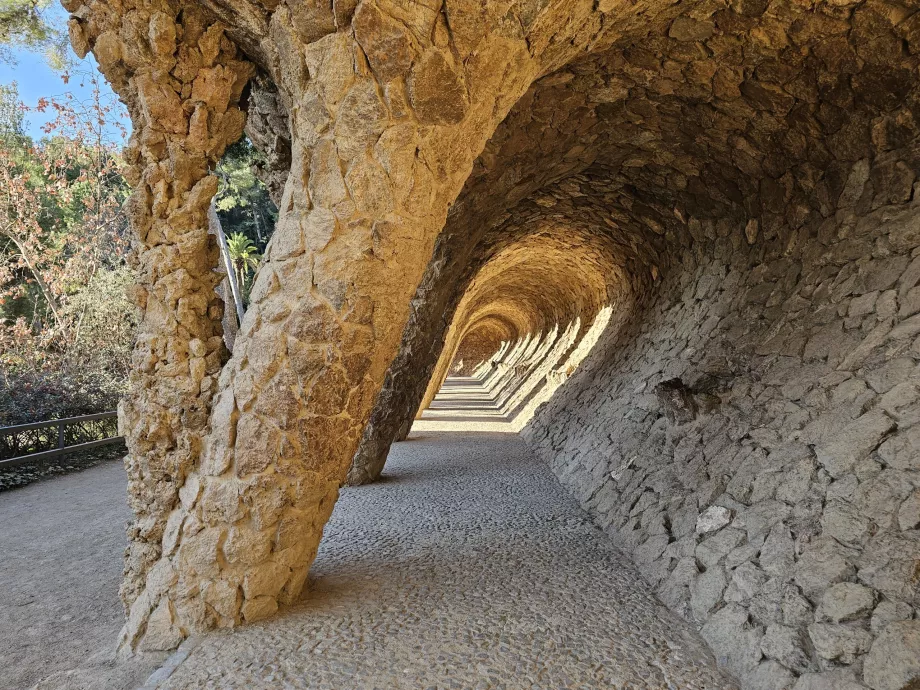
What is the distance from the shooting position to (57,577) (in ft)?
12.0

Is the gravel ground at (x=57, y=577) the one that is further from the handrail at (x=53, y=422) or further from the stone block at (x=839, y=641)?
the stone block at (x=839, y=641)

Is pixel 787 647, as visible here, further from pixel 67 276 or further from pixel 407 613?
pixel 67 276

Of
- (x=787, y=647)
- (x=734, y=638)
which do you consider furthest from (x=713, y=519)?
(x=787, y=647)

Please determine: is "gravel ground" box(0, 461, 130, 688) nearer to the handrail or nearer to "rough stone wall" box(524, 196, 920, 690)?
the handrail

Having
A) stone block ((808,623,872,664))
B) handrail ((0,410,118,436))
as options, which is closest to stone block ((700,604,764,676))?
stone block ((808,623,872,664))

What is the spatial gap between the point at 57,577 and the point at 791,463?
4486mm

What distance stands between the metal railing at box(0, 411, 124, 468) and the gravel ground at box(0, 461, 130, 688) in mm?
821

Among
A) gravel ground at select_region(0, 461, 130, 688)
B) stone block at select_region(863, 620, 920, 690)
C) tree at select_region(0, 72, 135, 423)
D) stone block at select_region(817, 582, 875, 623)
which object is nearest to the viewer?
stone block at select_region(863, 620, 920, 690)

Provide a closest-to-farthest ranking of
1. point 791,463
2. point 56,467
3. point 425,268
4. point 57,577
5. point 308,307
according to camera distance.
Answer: point 308,307 < point 791,463 < point 425,268 < point 57,577 < point 56,467

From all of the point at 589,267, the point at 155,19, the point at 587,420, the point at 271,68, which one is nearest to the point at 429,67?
the point at 271,68

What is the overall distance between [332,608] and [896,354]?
326 cm

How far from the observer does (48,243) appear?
38.3ft

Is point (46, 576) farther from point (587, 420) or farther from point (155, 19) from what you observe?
point (587, 420)

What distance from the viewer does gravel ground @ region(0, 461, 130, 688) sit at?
2711 mm
